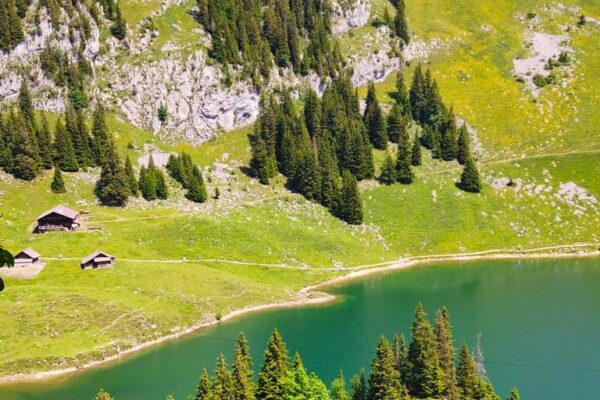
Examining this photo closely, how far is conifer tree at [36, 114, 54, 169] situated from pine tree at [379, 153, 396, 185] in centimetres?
8073

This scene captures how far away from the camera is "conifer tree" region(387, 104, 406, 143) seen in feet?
584

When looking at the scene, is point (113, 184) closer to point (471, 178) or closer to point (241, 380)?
point (241, 380)

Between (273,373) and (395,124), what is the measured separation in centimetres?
12470

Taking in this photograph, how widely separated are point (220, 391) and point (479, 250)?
102m

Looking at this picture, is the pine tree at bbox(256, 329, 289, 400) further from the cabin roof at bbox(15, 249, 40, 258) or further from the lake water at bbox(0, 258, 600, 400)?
the cabin roof at bbox(15, 249, 40, 258)

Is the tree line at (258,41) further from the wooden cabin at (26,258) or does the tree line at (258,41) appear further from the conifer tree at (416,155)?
the wooden cabin at (26,258)

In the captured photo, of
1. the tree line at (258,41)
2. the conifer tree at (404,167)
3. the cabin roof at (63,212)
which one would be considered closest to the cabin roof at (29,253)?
the cabin roof at (63,212)

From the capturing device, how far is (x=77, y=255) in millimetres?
117688

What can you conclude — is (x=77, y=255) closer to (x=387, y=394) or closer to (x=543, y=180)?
(x=387, y=394)

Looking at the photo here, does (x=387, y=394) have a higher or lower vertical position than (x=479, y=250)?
lower

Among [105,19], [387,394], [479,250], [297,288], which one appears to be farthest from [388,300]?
[105,19]

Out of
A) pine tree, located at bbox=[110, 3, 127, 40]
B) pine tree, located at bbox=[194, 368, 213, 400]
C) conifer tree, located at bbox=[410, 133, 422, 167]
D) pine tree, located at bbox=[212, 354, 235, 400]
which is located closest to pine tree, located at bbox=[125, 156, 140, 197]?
pine tree, located at bbox=[110, 3, 127, 40]

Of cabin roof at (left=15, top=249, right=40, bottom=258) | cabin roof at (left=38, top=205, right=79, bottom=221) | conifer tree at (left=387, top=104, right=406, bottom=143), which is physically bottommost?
cabin roof at (left=15, top=249, right=40, bottom=258)

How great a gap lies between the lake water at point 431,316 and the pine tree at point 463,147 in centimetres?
4155
